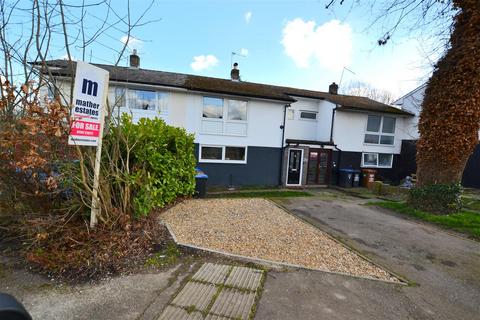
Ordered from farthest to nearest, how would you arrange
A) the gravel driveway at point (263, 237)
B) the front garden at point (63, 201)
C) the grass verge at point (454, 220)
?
the grass verge at point (454, 220)
the gravel driveway at point (263, 237)
the front garden at point (63, 201)

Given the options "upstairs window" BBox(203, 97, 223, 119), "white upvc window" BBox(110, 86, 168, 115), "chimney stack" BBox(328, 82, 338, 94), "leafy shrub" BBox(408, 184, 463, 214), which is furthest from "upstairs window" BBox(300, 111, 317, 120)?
"leafy shrub" BBox(408, 184, 463, 214)

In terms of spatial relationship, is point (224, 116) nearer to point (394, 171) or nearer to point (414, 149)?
point (394, 171)

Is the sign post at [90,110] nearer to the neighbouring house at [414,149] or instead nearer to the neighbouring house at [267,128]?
the neighbouring house at [267,128]

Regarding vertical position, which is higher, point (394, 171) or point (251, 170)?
point (394, 171)

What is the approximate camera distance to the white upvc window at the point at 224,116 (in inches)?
533

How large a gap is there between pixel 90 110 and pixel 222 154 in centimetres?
1003

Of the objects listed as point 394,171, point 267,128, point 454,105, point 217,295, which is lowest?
point 217,295

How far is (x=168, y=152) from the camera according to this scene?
22.1 feet

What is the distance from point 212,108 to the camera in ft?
44.8

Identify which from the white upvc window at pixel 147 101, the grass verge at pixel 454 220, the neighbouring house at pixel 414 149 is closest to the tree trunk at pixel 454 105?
the grass verge at pixel 454 220

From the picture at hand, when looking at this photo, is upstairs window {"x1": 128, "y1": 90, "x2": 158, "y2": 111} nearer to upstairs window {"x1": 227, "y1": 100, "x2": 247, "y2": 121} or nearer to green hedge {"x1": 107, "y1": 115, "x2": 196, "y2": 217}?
upstairs window {"x1": 227, "y1": 100, "x2": 247, "y2": 121}

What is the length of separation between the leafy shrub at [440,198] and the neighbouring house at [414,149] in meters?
5.22

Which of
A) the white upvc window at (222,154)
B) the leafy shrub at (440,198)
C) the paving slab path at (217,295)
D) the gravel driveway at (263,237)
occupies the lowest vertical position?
the paving slab path at (217,295)

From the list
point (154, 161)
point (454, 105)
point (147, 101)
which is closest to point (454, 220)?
point (454, 105)
